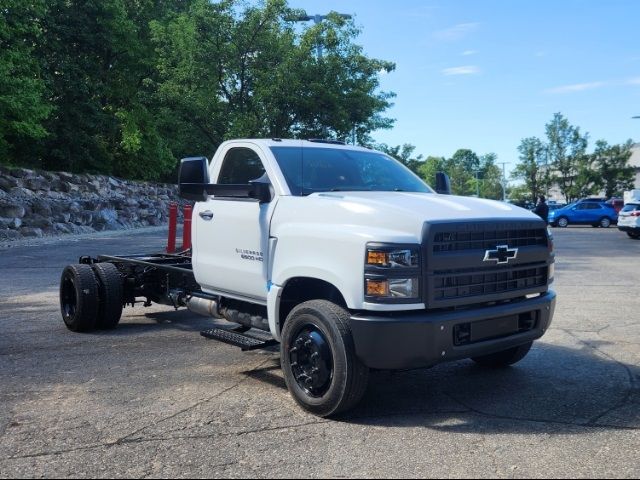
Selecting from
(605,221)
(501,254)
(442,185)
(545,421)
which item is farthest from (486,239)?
(605,221)

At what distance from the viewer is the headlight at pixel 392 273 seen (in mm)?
4133

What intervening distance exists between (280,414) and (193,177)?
210cm

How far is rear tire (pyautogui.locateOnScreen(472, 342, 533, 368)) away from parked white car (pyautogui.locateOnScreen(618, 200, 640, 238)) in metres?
22.6

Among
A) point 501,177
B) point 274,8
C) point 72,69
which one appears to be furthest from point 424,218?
point 501,177

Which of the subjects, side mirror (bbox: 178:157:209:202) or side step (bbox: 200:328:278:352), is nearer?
side step (bbox: 200:328:278:352)

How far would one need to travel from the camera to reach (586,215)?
127ft

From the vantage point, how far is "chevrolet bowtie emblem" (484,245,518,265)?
453 centimetres

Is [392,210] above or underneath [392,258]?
above

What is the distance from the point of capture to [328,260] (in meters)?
4.44

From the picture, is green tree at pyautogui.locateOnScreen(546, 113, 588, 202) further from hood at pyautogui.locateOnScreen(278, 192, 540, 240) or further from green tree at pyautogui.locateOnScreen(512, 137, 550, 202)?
hood at pyautogui.locateOnScreen(278, 192, 540, 240)

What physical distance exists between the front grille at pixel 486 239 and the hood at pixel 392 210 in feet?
0.33

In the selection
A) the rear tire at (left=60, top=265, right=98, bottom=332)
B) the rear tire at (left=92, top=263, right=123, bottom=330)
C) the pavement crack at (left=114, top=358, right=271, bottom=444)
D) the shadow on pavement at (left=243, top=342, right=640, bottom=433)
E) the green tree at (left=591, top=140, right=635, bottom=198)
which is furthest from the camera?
the green tree at (left=591, top=140, right=635, bottom=198)

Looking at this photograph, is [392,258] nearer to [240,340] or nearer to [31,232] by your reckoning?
[240,340]

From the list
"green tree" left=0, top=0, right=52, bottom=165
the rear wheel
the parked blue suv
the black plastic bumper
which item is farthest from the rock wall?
the rear wheel
